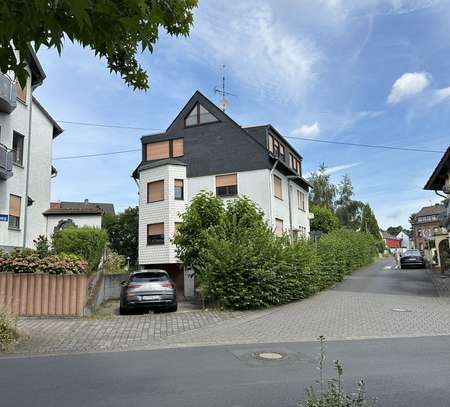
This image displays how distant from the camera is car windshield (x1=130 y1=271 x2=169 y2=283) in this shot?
15.9 meters

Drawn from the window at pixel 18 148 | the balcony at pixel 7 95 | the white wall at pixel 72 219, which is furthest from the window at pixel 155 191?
the balcony at pixel 7 95

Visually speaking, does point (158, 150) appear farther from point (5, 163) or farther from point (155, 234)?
point (5, 163)

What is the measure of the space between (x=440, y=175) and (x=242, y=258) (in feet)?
51.9

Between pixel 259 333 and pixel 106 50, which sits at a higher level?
pixel 106 50

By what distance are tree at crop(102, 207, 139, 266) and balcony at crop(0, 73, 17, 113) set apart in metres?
24.1

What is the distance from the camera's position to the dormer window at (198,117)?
3033 centimetres

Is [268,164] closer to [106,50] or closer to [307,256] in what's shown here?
[307,256]

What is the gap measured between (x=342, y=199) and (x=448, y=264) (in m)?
33.5

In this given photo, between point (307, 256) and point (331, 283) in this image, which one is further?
point (331, 283)

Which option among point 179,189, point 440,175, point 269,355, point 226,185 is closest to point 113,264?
point 179,189

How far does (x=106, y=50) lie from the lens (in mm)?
3000

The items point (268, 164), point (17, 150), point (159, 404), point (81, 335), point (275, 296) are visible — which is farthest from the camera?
point (268, 164)

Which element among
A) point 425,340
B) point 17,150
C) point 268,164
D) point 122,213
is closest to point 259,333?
point 425,340

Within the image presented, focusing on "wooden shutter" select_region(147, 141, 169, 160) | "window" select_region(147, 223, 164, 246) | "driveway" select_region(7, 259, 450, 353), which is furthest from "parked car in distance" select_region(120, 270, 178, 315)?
"wooden shutter" select_region(147, 141, 169, 160)
